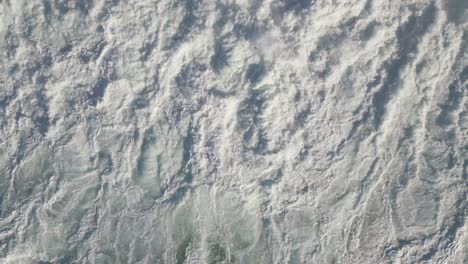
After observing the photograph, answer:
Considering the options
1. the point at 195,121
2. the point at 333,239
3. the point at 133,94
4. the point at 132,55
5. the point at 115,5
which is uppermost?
the point at 115,5

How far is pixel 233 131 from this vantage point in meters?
2.17

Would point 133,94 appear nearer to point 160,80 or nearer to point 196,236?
point 160,80

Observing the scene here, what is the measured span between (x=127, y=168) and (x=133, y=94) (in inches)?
14.5

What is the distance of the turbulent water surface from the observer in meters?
2.13

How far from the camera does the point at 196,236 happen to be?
2221 mm

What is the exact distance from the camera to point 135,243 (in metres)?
2.22

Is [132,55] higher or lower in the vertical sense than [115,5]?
lower

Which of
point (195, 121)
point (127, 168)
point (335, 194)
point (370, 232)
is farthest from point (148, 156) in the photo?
point (370, 232)

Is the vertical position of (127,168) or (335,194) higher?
(127,168)

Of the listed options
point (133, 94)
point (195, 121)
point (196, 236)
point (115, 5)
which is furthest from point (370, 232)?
point (115, 5)

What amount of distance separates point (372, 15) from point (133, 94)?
3.99ft

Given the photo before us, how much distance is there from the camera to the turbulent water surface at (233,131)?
2.13m

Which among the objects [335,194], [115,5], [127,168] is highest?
[115,5]

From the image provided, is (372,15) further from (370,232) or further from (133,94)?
(133,94)
